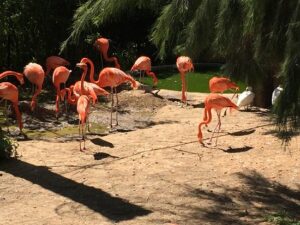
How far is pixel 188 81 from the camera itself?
11203 millimetres

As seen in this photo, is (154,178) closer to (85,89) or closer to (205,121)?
(205,121)

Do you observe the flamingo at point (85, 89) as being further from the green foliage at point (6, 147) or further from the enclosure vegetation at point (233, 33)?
the enclosure vegetation at point (233, 33)

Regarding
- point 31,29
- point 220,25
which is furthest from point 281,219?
point 31,29

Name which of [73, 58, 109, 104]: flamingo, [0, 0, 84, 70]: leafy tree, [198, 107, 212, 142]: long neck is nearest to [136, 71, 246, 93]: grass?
[0, 0, 84, 70]: leafy tree

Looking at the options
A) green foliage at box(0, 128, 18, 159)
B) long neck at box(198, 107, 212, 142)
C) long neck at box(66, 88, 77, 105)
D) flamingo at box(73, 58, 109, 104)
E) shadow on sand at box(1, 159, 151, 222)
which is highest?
flamingo at box(73, 58, 109, 104)

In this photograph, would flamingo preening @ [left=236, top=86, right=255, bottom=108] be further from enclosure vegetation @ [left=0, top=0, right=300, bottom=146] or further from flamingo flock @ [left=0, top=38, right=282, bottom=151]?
enclosure vegetation @ [left=0, top=0, right=300, bottom=146]

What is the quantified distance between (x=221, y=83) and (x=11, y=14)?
4506mm

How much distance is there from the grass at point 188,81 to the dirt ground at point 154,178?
2.80m

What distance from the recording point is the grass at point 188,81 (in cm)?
1058

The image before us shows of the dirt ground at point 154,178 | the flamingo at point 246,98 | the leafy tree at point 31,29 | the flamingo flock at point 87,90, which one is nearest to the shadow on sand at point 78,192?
the dirt ground at point 154,178

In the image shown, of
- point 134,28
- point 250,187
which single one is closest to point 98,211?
point 250,187

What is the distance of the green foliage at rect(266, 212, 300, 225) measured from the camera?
4291mm

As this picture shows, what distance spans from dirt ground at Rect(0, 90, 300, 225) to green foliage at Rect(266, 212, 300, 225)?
0.07 m

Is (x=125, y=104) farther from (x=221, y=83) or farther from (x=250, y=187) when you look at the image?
(x=250, y=187)
